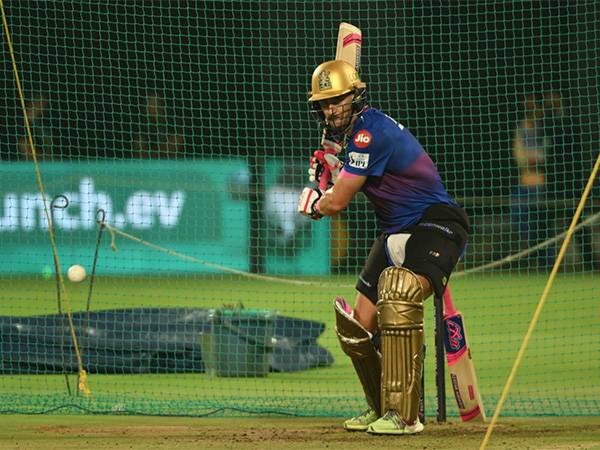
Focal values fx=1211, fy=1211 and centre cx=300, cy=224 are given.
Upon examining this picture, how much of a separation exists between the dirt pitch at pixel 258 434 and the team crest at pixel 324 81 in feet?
6.22

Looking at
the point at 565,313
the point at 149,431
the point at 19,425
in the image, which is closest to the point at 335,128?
the point at 149,431

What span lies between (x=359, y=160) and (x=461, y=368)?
1.59m

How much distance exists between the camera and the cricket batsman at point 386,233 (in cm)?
632

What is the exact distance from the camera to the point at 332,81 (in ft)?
21.5

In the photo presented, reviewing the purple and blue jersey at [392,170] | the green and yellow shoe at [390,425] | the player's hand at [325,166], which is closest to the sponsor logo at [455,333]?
the purple and blue jersey at [392,170]

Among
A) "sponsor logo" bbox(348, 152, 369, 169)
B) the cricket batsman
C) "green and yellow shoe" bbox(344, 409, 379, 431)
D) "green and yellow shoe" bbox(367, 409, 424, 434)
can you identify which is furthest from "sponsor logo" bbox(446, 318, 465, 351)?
"sponsor logo" bbox(348, 152, 369, 169)

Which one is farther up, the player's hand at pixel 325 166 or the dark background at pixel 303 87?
the dark background at pixel 303 87

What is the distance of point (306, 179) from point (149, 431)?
9537 millimetres

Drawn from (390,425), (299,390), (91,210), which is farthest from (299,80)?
(390,425)

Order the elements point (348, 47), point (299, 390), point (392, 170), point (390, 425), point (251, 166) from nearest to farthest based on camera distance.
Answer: point (390, 425)
point (392, 170)
point (348, 47)
point (299, 390)
point (251, 166)

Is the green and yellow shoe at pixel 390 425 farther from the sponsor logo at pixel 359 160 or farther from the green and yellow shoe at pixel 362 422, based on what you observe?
the sponsor logo at pixel 359 160

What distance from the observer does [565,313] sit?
13289 mm

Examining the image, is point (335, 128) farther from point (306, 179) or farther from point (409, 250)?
point (306, 179)

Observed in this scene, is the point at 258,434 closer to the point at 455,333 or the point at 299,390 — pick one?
the point at 455,333
